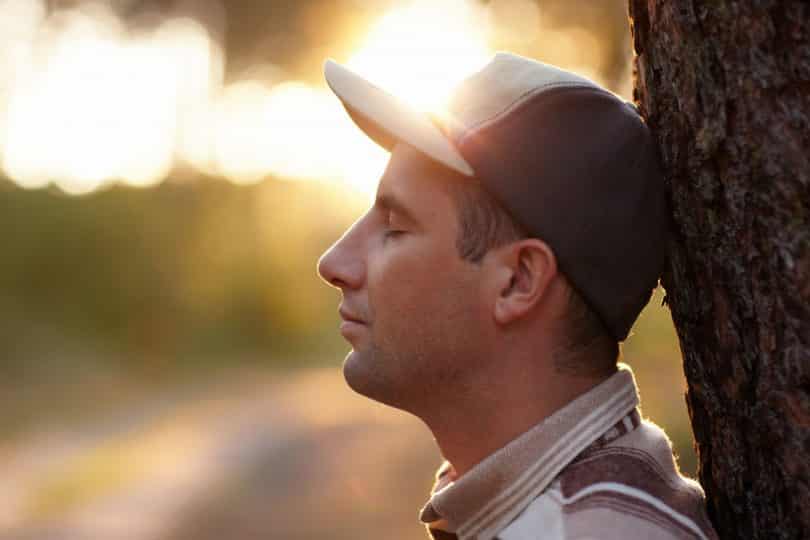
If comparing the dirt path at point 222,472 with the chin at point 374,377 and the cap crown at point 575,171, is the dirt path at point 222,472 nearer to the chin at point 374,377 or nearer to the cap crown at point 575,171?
the chin at point 374,377

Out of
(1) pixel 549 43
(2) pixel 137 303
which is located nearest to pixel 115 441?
(2) pixel 137 303

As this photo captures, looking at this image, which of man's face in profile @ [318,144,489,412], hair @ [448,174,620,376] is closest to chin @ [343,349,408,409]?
man's face in profile @ [318,144,489,412]

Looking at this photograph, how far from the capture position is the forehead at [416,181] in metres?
2.39

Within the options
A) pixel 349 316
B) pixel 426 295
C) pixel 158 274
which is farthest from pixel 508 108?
pixel 158 274

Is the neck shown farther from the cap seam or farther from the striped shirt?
the cap seam

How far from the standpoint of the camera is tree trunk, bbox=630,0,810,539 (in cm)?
210

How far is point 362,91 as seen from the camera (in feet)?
8.18

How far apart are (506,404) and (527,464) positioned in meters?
0.14

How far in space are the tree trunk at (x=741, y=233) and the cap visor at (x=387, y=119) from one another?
438mm

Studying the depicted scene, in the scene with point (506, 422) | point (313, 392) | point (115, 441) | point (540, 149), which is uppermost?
point (540, 149)

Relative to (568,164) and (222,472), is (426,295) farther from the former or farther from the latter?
(222,472)

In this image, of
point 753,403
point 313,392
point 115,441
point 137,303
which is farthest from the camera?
point 137,303

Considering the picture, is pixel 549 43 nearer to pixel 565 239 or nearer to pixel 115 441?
pixel 115 441

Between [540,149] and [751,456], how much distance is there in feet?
2.29
